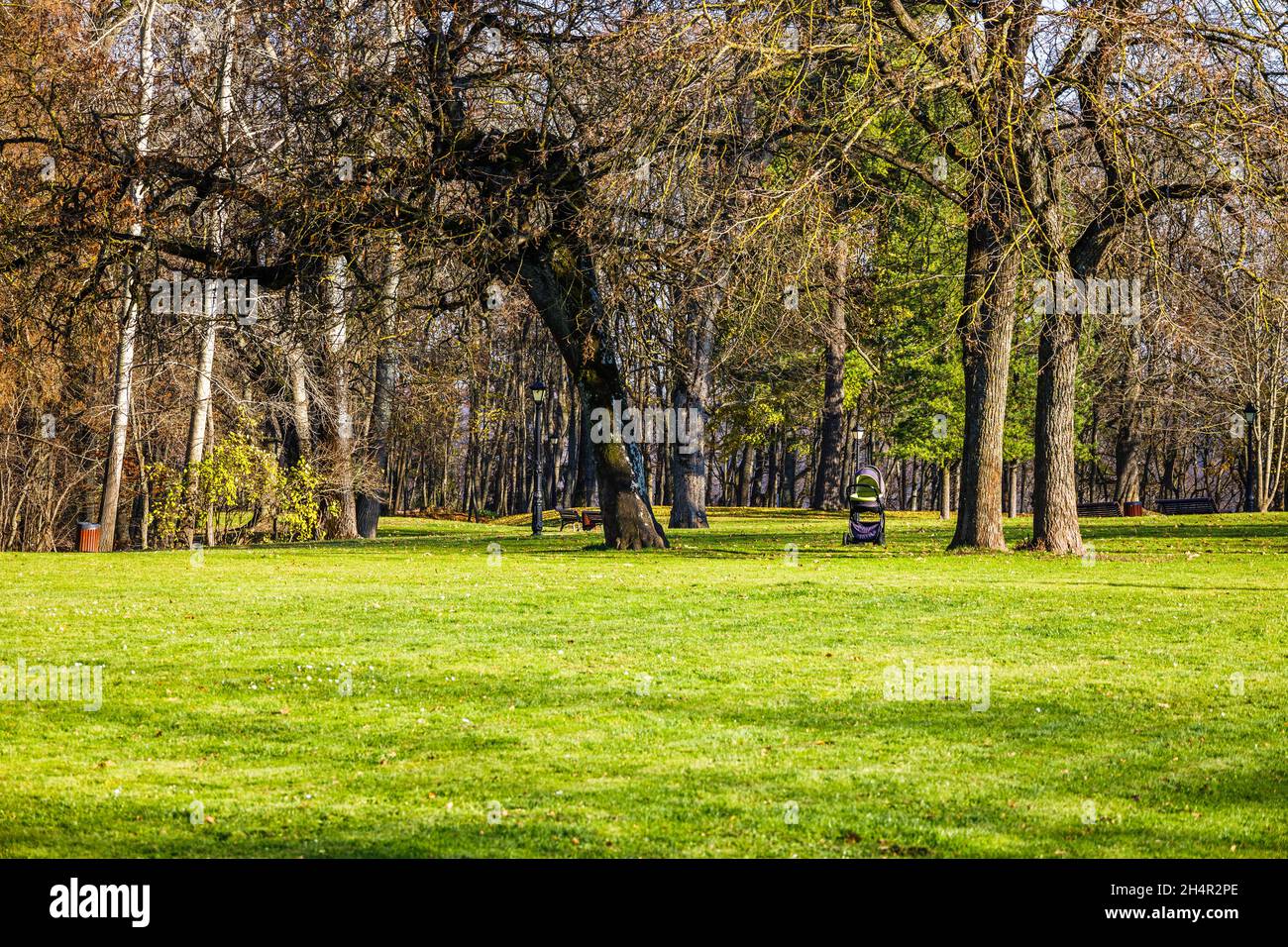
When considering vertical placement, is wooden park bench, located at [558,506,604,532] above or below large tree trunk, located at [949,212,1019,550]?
below

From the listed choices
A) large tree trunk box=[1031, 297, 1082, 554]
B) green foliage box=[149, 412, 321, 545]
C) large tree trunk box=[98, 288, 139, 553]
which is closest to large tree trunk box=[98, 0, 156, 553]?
large tree trunk box=[98, 288, 139, 553]

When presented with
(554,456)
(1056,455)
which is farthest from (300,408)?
(554,456)

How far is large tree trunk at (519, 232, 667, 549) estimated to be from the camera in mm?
23141

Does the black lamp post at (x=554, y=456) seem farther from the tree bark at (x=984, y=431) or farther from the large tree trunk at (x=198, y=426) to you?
the tree bark at (x=984, y=431)

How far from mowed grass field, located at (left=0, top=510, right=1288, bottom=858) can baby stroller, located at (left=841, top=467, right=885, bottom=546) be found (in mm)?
6955

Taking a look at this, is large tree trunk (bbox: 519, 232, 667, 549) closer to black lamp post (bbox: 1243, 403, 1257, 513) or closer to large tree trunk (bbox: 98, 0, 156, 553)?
large tree trunk (bbox: 98, 0, 156, 553)

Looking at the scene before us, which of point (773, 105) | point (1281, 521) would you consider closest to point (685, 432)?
point (1281, 521)

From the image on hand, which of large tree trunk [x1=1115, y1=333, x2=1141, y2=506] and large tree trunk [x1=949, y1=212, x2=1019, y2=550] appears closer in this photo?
large tree trunk [x1=949, y1=212, x2=1019, y2=550]

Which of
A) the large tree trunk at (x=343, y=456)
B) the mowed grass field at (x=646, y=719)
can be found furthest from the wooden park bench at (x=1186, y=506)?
the mowed grass field at (x=646, y=719)

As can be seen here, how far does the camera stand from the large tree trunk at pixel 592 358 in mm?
23141

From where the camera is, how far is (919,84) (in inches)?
767

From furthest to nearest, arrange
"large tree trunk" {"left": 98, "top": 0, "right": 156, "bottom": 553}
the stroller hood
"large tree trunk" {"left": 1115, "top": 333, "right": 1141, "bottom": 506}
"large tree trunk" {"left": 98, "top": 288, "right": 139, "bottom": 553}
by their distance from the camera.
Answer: "large tree trunk" {"left": 1115, "top": 333, "right": 1141, "bottom": 506} < "large tree trunk" {"left": 98, "top": 288, "right": 139, "bottom": 553} < "large tree trunk" {"left": 98, "top": 0, "right": 156, "bottom": 553} < the stroller hood

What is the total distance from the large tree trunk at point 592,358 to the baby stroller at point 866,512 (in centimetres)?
423
